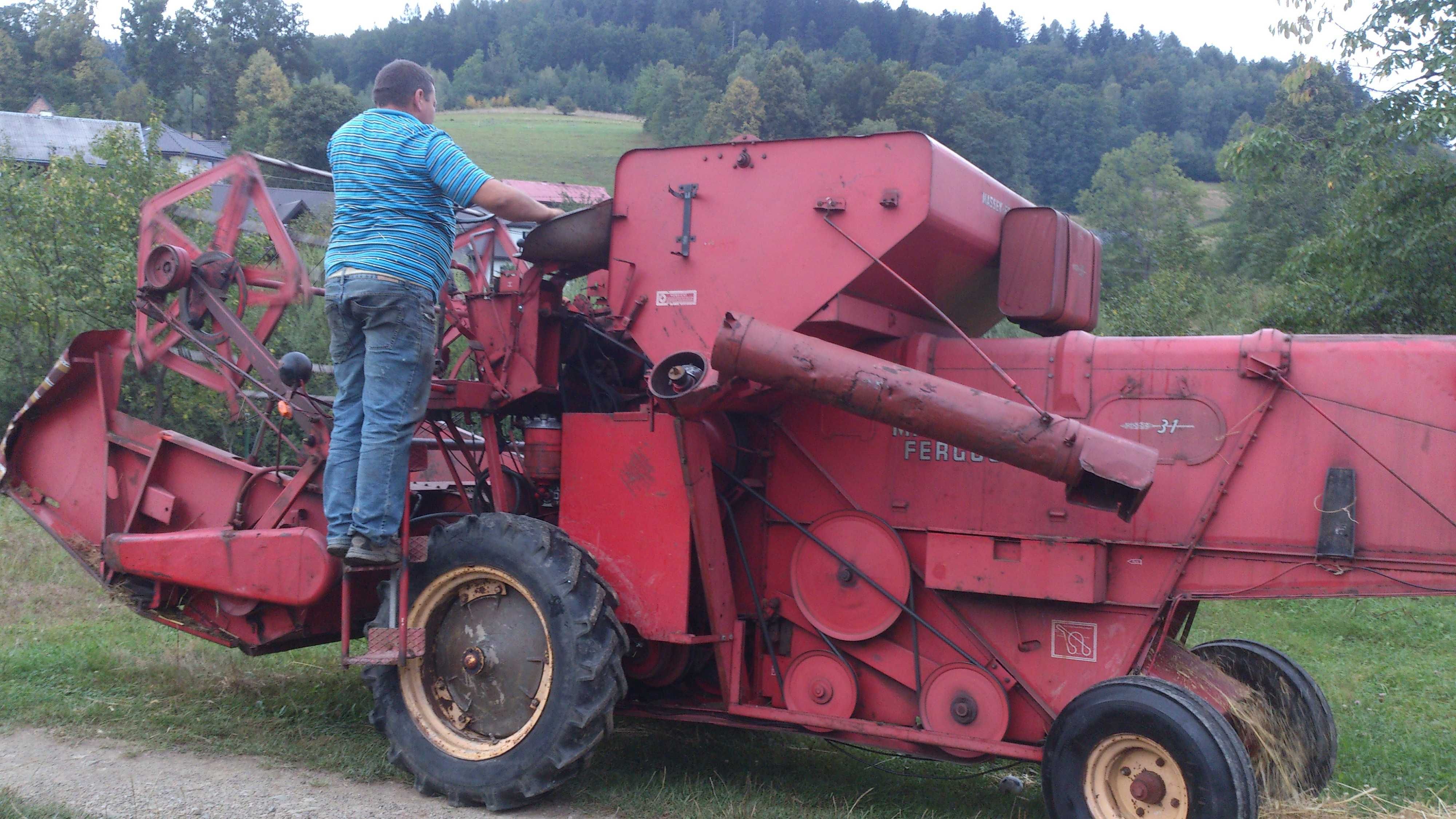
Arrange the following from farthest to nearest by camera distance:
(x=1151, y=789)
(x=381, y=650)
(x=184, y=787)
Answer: (x=381, y=650) < (x=184, y=787) < (x=1151, y=789)

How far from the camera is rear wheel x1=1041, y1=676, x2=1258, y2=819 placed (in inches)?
159

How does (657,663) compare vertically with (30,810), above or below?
above

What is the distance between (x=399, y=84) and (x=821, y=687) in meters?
3.32

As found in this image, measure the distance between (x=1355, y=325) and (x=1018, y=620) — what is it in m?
10.8

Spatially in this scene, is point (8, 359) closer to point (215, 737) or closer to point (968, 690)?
Answer: point (215, 737)

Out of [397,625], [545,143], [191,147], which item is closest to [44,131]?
[191,147]

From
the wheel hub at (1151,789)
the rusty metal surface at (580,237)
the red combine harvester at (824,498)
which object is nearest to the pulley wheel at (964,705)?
the red combine harvester at (824,498)

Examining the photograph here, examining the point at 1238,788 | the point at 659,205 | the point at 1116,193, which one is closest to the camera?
the point at 1238,788

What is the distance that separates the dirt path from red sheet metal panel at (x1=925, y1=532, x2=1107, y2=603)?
1.85 meters

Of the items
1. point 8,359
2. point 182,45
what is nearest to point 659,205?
point 8,359

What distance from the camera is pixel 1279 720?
17.7 feet

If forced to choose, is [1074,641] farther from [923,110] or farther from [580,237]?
[923,110]

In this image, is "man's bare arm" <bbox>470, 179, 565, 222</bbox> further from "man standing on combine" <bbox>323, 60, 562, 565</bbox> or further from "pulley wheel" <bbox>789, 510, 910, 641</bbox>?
"pulley wheel" <bbox>789, 510, 910, 641</bbox>

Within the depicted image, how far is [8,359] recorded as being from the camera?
1842 cm
